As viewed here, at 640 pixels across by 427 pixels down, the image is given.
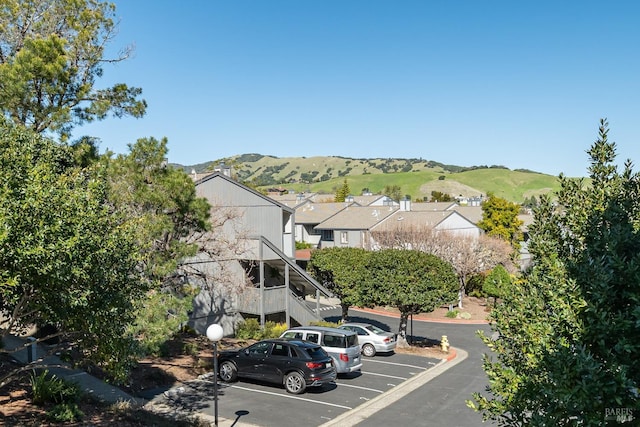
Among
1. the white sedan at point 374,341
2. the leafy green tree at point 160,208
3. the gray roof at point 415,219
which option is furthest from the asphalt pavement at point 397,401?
the gray roof at point 415,219

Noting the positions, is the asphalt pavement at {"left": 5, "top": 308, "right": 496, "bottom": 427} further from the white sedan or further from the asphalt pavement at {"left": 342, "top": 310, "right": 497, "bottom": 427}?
the white sedan

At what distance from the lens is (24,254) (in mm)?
6867

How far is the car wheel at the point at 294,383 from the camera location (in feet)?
55.8

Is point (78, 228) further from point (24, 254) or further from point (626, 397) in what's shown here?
point (626, 397)

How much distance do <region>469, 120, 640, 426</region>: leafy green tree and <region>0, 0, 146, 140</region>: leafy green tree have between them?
13791 millimetres

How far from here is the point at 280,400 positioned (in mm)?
16547

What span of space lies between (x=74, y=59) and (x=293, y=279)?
57.1 ft

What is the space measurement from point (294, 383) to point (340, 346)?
3.09 meters

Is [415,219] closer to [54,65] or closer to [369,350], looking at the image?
[369,350]

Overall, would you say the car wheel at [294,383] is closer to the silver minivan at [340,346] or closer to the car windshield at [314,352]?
the car windshield at [314,352]

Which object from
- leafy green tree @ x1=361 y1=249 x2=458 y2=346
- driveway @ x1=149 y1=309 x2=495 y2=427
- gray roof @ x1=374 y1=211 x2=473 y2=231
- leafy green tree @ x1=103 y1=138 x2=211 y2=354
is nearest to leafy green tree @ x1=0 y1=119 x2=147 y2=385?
leafy green tree @ x1=103 y1=138 x2=211 y2=354

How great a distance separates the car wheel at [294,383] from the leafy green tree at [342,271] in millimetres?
10987

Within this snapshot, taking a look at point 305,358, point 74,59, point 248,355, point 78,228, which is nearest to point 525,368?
point 78,228

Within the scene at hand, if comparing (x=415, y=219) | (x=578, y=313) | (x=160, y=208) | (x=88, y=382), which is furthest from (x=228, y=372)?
(x=415, y=219)
